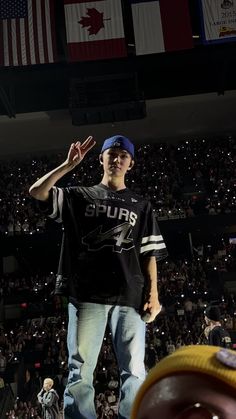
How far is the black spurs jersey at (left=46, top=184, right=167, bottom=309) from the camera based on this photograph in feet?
7.94

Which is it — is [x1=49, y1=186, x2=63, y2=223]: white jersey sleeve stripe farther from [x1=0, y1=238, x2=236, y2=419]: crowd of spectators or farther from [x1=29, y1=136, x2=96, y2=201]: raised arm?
[x1=0, y1=238, x2=236, y2=419]: crowd of spectators

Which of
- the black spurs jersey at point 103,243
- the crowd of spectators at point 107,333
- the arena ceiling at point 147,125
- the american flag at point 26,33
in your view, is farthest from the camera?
the arena ceiling at point 147,125

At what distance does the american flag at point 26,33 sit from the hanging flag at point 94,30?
1.64 ft

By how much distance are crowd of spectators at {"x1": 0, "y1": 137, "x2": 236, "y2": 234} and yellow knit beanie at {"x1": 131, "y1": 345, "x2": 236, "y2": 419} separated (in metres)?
18.4

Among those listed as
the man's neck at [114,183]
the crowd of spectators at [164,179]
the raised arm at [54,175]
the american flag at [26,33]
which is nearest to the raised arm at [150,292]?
the man's neck at [114,183]

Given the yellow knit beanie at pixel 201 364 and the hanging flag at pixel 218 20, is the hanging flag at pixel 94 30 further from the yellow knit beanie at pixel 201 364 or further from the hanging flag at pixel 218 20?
the yellow knit beanie at pixel 201 364

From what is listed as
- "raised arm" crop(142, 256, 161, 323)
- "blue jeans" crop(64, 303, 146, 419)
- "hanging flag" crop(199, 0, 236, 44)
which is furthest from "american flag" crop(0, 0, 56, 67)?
"blue jeans" crop(64, 303, 146, 419)

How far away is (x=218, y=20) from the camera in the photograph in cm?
1151

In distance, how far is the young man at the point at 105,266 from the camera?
89.8 inches

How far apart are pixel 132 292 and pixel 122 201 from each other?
0.48 metres

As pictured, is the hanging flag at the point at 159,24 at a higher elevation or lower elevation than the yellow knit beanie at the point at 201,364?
higher

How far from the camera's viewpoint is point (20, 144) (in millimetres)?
23281

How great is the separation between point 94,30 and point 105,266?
1016 cm

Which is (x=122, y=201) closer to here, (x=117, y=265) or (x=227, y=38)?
(x=117, y=265)
